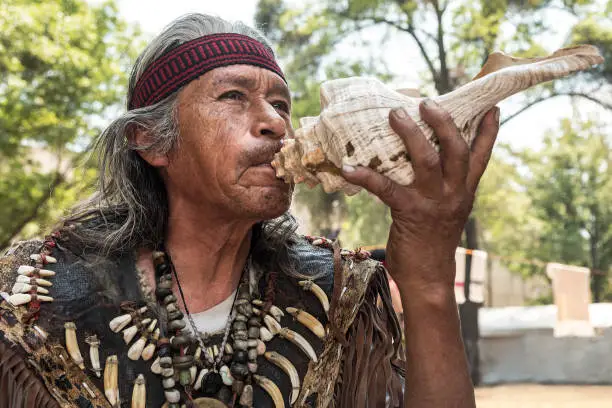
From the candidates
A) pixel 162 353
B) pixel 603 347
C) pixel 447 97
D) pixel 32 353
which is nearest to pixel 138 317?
pixel 162 353

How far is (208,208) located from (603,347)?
1515cm

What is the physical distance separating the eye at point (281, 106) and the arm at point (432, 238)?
78cm

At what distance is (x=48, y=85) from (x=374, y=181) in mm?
12987

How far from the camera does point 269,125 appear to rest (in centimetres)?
221

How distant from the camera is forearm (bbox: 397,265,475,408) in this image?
→ 1.89 meters

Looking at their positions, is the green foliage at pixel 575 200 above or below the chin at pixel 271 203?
above

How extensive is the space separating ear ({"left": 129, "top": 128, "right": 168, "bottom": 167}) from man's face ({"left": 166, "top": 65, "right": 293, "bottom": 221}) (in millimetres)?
72

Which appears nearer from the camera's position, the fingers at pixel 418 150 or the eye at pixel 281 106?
the fingers at pixel 418 150

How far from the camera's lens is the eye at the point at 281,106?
239cm

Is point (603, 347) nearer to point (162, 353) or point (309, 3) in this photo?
point (309, 3)

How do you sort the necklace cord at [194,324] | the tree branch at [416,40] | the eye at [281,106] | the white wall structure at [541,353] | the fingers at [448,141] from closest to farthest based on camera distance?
the fingers at [448,141]
the necklace cord at [194,324]
the eye at [281,106]
the tree branch at [416,40]
the white wall structure at [541,353]

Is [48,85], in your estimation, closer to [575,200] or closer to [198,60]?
[198,60]

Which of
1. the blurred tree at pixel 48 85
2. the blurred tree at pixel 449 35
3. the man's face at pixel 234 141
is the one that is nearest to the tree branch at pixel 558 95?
the blurred tree at pixel 449 35

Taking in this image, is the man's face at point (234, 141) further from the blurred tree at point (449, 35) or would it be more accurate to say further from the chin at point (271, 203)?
the blurred tree at point (449, 35)
